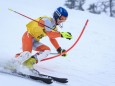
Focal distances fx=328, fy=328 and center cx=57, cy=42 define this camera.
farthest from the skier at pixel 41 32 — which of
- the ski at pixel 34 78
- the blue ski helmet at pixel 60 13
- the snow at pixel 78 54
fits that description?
the snow at pixel 78 54

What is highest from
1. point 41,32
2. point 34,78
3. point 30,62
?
point 41,32

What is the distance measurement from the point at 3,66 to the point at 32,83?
3.52 feet

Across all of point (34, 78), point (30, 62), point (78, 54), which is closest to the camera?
point (34, 78)

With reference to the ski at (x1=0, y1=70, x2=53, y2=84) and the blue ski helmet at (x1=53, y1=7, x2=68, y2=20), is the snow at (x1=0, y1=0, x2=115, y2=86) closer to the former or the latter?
the ski at (x1=0, y1=70, x2=53, y2=84)

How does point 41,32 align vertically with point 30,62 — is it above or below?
above

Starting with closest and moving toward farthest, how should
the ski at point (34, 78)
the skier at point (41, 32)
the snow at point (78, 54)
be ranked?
the ski at point (34, 78), the skier at point (41, 32), the snow at point (78, 54)

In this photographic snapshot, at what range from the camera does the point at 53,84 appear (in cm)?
639

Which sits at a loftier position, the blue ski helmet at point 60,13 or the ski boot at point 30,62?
the blue ski helmet at point 60,13

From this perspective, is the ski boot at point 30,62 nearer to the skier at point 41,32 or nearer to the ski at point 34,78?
the skier at point 41,32

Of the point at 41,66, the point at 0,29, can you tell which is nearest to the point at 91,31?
the point at 0,29

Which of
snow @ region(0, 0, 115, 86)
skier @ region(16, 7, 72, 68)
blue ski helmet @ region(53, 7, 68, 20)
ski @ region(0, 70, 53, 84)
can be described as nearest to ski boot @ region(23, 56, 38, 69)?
skier @ region(16, 7, 72, 68)

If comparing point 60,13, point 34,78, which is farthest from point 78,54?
point 34,78

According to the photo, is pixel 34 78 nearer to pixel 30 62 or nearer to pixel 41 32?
pixel 30 62

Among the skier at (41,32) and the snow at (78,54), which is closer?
the skier at (41,32)
